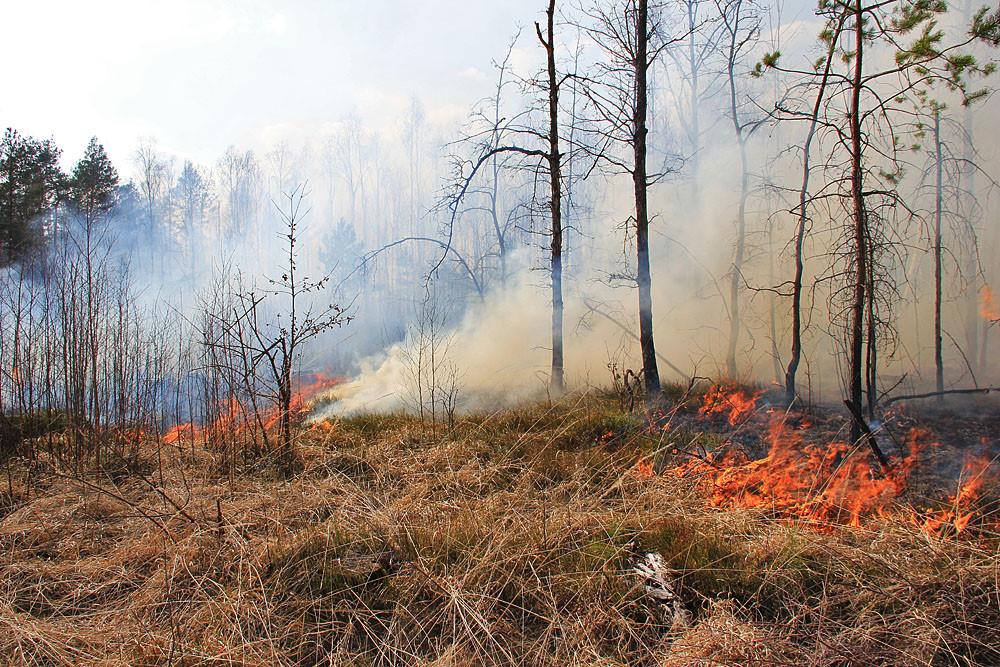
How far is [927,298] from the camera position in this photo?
46.6 ft

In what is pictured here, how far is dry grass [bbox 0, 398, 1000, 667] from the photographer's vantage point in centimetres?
298

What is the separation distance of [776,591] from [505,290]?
17036 mm

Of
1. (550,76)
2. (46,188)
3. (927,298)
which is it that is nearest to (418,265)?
(46,188)

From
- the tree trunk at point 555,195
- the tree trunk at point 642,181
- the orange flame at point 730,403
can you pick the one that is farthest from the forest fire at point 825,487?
the tree trunk at point 555,195

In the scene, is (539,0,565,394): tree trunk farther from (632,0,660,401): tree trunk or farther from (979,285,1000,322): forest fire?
Answer: (979,285,1000,322): forest fire

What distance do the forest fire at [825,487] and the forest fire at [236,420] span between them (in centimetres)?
532

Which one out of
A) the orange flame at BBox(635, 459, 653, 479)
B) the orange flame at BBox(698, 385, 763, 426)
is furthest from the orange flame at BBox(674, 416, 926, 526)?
the orange flame at BBox(698, 385, 763, 426)

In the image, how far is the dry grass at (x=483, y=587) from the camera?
2979 mm

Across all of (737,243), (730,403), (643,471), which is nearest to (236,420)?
(643,471)

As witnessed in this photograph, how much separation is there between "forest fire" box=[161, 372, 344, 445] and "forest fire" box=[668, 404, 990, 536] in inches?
209

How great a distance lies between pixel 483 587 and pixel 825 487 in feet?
12.3

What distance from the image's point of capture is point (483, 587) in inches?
138

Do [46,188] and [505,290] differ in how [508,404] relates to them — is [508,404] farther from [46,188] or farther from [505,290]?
[46,188]

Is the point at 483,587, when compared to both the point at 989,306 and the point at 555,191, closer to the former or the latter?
the point at 555,191
